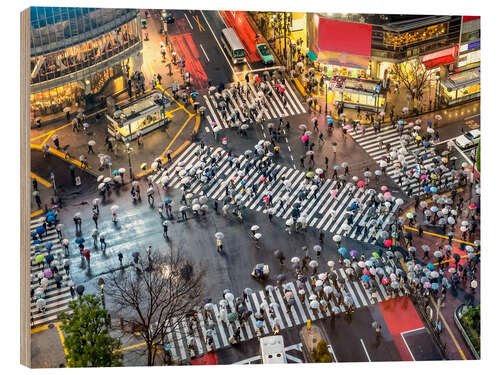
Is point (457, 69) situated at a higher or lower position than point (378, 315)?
higher

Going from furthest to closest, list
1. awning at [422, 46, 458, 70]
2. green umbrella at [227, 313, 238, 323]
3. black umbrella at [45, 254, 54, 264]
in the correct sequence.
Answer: awning at [422, 46, 458, 70] < black umbrella at [45, 254, 54, 264] < green umbrella at [227, 313, 238, 323]

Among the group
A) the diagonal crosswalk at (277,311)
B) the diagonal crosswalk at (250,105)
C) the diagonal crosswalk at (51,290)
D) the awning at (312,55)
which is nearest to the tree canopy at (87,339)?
the diagonal crosswalk at (277,311)

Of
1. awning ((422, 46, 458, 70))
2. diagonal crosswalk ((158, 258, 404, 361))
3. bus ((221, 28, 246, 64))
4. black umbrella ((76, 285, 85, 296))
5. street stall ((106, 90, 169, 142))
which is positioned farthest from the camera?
bus ((221, 28, 246, 64))

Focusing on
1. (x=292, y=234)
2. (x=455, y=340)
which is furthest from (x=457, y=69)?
(x=455, y=340)

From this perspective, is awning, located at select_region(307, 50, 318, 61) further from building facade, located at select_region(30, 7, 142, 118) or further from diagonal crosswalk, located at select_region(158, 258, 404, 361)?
diagonal crosswalk, located at select_region(158, 258, 404, 361)

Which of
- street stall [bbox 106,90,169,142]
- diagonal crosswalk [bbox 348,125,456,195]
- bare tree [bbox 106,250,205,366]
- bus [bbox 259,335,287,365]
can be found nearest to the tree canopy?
bare tree [bbox 106,250,205,366]

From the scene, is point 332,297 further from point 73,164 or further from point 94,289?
point 73,164

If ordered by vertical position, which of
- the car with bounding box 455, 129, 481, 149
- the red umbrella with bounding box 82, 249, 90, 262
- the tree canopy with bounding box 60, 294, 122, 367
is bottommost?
the tree canopy with bounding box 60, 294, 122, 367
